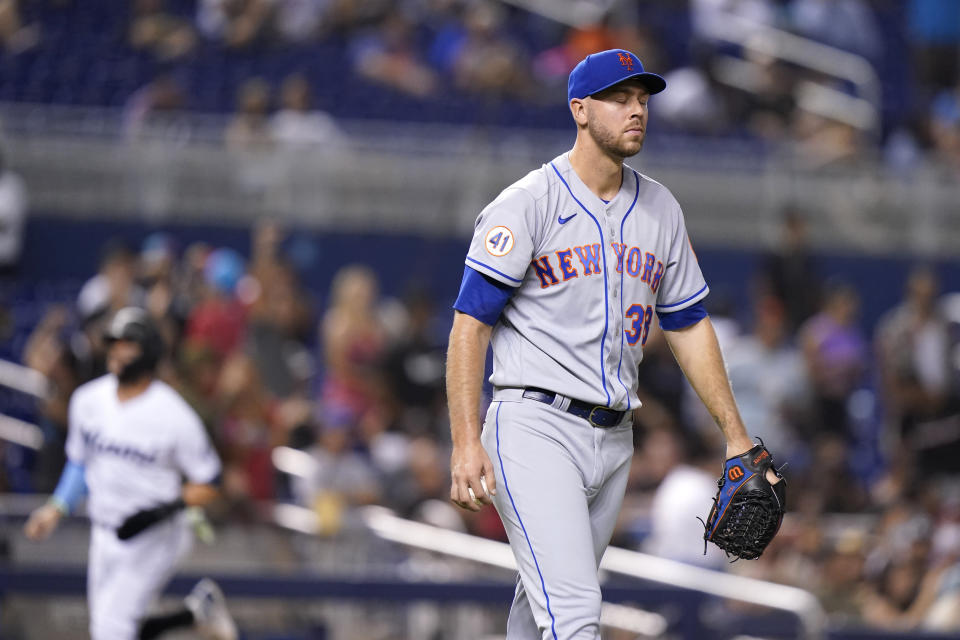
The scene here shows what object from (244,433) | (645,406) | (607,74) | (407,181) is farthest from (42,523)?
(407,181)

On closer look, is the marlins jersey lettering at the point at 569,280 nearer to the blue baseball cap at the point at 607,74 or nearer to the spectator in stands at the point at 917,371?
the blue baseball cap at the point at 607,74

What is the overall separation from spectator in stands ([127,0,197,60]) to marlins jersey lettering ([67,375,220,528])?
7.00 meters

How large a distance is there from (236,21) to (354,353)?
197 inches

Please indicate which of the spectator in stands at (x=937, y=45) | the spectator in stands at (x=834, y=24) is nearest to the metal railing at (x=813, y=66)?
the spectator in stands at (x=834, y=24)

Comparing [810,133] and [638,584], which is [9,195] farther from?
[810,133]

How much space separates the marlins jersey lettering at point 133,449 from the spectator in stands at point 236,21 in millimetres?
7301

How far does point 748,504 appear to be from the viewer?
4273mm

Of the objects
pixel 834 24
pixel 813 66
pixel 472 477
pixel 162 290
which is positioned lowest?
pixel 162 290

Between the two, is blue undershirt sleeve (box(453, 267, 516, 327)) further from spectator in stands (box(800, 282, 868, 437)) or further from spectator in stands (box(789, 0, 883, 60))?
spectator in stands (box(789, 0, 883, 60))

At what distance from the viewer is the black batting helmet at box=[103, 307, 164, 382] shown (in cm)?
690

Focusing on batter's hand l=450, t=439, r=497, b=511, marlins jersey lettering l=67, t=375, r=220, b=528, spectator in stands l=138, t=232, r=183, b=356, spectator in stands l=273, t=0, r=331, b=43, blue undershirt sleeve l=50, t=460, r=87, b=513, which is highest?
spectator in stands l=273, t=0, r=331, b=43

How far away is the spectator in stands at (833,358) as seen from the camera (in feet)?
35.9

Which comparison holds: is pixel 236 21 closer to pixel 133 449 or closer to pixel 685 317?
pixel 133 449

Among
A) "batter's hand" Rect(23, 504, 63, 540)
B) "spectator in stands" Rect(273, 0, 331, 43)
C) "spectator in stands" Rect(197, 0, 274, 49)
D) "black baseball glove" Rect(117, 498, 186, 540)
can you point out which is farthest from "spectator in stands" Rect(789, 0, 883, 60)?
"batter's hand" Rect(23, 504, 63, 540)
